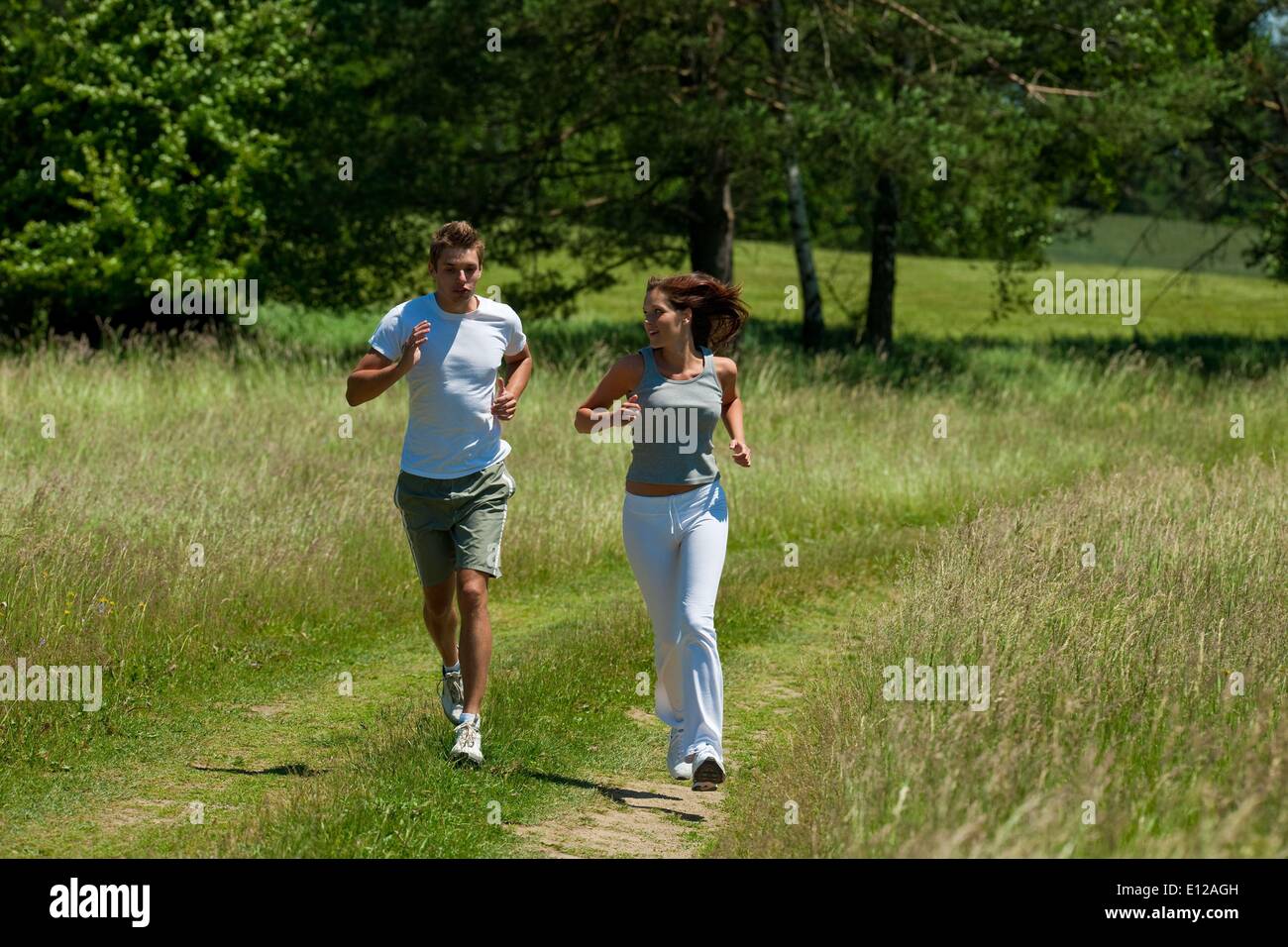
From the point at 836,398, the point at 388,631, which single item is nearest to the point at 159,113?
the point at 836,398

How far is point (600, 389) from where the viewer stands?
660 centimetres

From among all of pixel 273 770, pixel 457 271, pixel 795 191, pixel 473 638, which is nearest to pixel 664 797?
pixel 473 638

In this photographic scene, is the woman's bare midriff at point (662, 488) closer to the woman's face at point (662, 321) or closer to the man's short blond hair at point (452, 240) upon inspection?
the woman's face at point (662, 321)

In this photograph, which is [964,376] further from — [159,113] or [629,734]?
[629,734]

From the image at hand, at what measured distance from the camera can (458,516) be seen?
Answer: 22.7ft

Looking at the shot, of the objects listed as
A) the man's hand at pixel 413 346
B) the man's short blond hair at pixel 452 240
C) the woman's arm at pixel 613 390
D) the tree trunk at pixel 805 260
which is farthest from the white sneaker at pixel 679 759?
the tree trunk at pixel 805 260

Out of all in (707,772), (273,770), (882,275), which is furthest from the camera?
(882,275)

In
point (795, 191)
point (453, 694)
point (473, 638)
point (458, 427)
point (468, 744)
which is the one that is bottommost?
point (468, 744)

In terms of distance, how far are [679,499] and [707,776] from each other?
3.74 feet

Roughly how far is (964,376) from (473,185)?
744 centimetres

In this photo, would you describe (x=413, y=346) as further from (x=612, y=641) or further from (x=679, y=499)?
(x=612, y=641)

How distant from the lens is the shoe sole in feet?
20.9

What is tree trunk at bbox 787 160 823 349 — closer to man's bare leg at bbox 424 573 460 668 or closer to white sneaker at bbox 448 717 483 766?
man's bare leg at bbox 424 573 460 668

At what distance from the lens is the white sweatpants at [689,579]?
6.43 meters
